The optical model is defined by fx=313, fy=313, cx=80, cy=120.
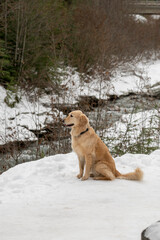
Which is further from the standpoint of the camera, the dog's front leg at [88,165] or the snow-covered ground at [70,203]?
the dog's front leg at [88,165]

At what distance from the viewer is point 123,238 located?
327 centimetres

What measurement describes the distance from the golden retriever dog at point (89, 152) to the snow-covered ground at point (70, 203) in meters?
0.15

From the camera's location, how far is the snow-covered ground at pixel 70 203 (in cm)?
357

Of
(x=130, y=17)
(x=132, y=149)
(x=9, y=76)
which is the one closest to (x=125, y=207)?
(x=132, y=149)

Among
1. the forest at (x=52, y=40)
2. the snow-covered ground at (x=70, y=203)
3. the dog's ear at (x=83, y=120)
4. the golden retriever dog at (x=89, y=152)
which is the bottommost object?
the snow-covered ground at (x=70, y=203)

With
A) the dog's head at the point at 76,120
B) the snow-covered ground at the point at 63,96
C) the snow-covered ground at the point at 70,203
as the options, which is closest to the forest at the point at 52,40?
the snow-covered ground at the point at 63,96

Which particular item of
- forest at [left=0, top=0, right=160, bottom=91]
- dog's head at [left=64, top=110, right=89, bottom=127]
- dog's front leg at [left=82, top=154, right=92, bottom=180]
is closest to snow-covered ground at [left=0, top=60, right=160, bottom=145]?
forest at [left=0, top=0, right=160, bottom=91]

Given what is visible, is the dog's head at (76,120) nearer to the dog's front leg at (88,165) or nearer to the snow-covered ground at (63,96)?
the dog's front leg at (88,165)

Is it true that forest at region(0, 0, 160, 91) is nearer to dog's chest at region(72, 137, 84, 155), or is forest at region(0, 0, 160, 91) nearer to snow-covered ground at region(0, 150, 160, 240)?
Answer: snow-covered ground at region(0, 150, 160, 240)

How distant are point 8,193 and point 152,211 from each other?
2.30 m

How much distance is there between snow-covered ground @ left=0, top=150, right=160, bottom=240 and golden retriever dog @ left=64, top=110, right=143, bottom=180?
0.49 feet

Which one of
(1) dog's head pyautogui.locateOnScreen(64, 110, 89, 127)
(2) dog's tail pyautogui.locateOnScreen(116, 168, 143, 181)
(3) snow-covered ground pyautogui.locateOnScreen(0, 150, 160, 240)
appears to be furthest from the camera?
(2) dog's tail pyautogui.locateOnScreen(116, 168, 143, 181)

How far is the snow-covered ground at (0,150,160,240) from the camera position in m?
3.57

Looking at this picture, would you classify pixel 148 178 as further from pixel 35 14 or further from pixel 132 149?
pixel 35 14
